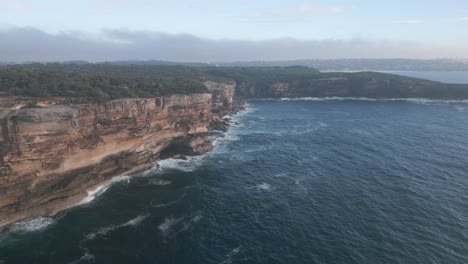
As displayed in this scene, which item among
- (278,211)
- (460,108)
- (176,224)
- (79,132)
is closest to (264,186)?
(278,211)

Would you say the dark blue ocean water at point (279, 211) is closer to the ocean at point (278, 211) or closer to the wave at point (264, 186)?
the ocean at point (278, 211)

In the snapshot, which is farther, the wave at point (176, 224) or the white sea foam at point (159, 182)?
the white sea foam at point (159, 182)

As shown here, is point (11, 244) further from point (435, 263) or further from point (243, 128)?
point (243, 128)

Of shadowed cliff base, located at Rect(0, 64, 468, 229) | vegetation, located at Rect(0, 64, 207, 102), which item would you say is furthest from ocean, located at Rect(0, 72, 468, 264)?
vegetation, located at Rect(0, 64, 207, 102)

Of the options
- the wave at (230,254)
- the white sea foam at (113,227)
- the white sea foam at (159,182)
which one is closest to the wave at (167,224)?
the white sea foam at (113,227)

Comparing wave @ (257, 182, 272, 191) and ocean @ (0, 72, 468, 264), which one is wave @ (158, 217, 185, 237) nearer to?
ocean @ (0, 72, 468, 264)

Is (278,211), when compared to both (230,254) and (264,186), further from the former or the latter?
(230,254)

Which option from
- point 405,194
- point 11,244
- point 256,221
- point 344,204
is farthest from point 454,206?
point 11,244
